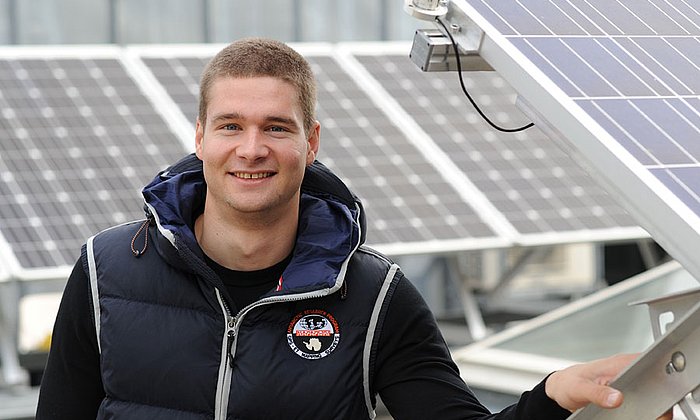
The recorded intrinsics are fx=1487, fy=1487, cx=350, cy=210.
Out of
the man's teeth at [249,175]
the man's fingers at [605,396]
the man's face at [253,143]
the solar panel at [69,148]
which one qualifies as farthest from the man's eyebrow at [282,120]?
the solar panel at [69,148]

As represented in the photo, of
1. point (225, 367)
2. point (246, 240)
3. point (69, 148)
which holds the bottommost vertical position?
point (69, 148)

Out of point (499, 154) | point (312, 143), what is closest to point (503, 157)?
point (499, 154)

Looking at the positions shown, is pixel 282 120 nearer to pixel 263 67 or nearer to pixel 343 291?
pixel 263 67

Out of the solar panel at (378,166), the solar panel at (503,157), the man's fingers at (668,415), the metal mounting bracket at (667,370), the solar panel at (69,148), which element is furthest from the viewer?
the solar panel at (503,157)

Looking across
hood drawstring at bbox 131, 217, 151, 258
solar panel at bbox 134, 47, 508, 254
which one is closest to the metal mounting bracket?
hood drawstring at bbox 131, 217, 151, 258

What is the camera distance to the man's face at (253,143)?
2.77 meters

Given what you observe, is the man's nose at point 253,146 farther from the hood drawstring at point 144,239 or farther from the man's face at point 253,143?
the hood drawstring at point 144,239

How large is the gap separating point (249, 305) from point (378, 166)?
25.1 ft

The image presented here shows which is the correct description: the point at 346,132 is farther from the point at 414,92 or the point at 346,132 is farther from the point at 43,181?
the point at 43,181

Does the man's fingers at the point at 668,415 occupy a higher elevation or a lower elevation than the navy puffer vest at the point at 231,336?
higher

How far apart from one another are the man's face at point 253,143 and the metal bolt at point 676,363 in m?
0.86

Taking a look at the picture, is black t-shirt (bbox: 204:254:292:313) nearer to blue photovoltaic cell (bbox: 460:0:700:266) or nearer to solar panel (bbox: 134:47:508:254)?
blue photovoltaic cell (bbox: 460:0:700:266)

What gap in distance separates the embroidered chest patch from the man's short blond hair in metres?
0.36

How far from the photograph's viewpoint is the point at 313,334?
2.83 m
